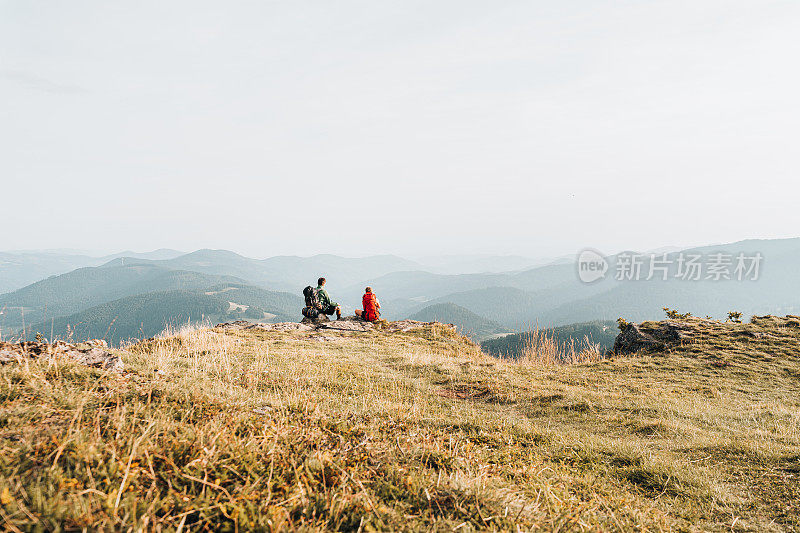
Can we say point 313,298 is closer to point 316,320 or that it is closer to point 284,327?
point 316,320

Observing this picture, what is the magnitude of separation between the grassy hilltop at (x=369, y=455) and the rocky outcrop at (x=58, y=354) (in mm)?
320

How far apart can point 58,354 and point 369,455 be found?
505 centimetres

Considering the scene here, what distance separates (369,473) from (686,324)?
73.3 ft

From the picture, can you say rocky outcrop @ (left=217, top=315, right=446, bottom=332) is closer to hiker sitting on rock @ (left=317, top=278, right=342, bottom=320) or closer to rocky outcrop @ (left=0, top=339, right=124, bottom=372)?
hiker sitting on rock @ (left=317, top=278, right=342, bottom=320)

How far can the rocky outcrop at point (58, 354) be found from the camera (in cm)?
517

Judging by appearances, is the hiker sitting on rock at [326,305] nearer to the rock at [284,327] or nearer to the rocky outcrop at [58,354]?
the rock at [284,327]

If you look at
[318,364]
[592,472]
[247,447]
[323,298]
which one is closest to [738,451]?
[592,472]

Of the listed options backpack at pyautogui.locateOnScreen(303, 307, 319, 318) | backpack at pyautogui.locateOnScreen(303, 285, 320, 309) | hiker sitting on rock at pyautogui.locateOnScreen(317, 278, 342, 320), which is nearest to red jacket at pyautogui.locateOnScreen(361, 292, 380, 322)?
hiker sitting on rock at pyautogui.locateOnScreen(317, 278, 342, 320)

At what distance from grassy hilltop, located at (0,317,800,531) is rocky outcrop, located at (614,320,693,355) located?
785 centimetres

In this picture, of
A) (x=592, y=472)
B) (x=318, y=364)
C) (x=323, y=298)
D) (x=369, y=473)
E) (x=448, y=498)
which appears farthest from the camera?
(x=323, y=298)

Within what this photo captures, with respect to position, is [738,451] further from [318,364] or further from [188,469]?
[318,364]

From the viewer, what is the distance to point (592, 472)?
534 centimetres

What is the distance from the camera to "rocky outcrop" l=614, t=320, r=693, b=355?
58.0 feet

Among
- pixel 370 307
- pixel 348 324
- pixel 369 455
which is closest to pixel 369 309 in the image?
pixel 370 307
